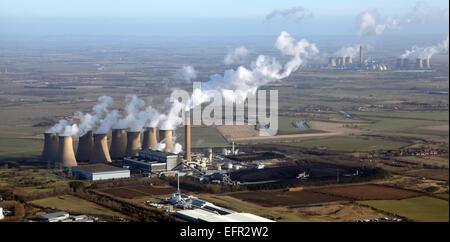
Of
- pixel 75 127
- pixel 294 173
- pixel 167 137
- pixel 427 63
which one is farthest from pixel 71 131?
pixel 427 63

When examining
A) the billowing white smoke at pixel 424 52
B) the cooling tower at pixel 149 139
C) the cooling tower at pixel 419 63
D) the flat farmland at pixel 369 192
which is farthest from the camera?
the cooling tower at pixel 419 63

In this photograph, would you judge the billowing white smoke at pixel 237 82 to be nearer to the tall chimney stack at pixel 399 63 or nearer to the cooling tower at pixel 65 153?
the cooling tower at pixel 65 153

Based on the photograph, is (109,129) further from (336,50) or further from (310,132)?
(336,50)

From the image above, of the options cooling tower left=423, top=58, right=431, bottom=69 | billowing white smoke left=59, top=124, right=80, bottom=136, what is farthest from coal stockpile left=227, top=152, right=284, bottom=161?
cooling tower left=423, top=58, right=431, bottom=69

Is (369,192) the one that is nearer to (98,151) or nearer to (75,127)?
(98,151)

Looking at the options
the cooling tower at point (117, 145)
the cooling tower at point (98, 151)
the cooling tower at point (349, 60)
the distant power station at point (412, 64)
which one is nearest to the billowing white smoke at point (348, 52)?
the cooling tower at point (349, 60)
